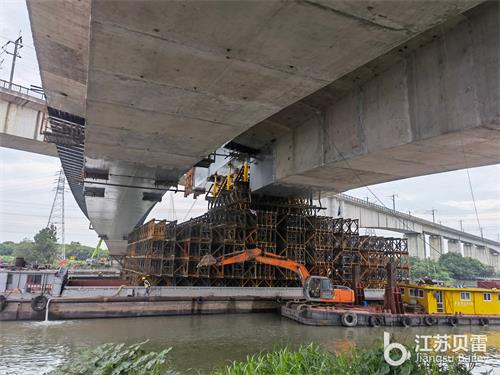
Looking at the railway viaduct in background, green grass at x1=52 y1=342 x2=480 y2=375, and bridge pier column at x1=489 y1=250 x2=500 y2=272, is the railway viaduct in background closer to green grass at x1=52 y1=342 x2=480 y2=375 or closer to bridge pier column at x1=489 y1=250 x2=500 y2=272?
green grass at x1=52 y1=342 x2=480 y2=375

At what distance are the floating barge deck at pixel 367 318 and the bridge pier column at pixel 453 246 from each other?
152 feet

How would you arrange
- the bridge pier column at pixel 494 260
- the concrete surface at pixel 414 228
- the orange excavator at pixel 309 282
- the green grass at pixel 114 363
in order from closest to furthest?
1. the green grass at pixel 114 363
2. the orange excavator at pixel 309 282
3. the concrete surface at pixel 414 228
4. the bridge pier column at pixel 494 260

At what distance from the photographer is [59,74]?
10906mm

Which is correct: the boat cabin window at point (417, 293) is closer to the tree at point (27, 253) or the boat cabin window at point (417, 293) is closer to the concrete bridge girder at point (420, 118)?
the concrete bridge girder at point (420, 118)

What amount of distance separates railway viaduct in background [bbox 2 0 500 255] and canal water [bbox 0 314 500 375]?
20.4ft

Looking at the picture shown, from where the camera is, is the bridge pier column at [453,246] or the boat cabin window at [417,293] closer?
the boat cabin window at [417,293]

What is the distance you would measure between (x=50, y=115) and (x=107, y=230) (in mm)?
34751

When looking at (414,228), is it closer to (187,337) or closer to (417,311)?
(417,311)

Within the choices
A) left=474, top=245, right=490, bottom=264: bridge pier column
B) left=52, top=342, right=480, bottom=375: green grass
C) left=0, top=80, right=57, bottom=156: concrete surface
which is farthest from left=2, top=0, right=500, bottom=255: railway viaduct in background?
left=474, top=245, right=490, bottom=264: bridge pier column

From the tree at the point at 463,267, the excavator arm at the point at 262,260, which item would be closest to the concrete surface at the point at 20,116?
the excavator arm at the point at 262,260

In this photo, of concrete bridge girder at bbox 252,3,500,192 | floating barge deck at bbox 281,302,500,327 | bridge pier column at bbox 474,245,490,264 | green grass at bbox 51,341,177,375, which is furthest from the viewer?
bridge pier column at bbox 474,245,490,264

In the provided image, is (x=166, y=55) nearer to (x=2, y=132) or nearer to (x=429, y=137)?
(x=429, y=137)

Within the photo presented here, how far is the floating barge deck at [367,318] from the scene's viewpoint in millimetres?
17875

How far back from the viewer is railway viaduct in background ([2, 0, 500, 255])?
6.15 m
